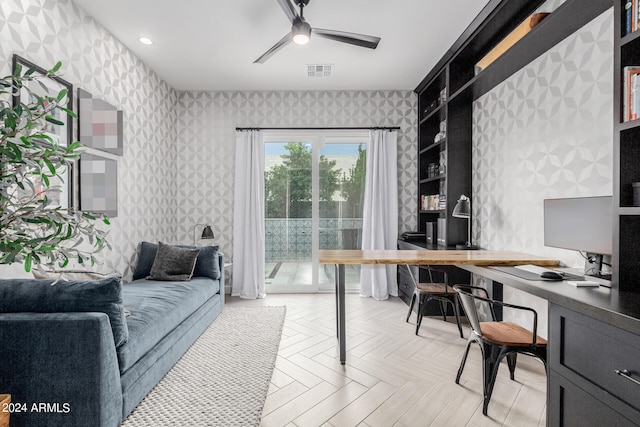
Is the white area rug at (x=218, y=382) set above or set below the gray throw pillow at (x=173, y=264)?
below

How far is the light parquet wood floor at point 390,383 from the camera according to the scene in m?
1.79

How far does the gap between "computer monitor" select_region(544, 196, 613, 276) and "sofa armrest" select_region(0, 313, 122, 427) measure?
8.78 feet

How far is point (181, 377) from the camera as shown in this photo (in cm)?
218

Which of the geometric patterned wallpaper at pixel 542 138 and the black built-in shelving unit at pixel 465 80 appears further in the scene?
the black built-in shelving unit at pixel 465 80

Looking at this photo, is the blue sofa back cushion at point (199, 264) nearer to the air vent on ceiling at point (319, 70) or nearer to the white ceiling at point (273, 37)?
the white ceiling at point (273, 37)

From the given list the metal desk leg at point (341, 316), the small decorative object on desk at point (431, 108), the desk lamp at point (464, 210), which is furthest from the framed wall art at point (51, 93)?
the small decorative object on desk at point (431, 108)

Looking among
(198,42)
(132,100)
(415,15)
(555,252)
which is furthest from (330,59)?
(555,252)

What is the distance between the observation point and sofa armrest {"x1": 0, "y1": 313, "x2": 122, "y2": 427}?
4.83 ft

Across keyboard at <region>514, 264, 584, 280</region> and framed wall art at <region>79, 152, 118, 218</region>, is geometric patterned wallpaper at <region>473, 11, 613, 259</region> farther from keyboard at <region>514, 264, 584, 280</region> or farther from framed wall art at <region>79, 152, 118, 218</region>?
framed wall art at <region>79, 152, 118, 218</region>

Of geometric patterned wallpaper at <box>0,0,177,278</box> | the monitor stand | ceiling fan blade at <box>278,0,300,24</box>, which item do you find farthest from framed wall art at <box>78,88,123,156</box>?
the monitor stand

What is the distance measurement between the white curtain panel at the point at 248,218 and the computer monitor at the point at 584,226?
3.15 meters

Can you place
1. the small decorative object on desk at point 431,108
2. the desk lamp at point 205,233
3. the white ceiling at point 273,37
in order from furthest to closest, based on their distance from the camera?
the small decorative object on desk at point 431,108 → the desk lamp at point 205,233 → the white ceiling at point 273,37

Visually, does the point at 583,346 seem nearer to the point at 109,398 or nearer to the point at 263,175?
the point at 109,398

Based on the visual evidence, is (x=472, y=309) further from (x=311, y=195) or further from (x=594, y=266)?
(x=311, y=195)
